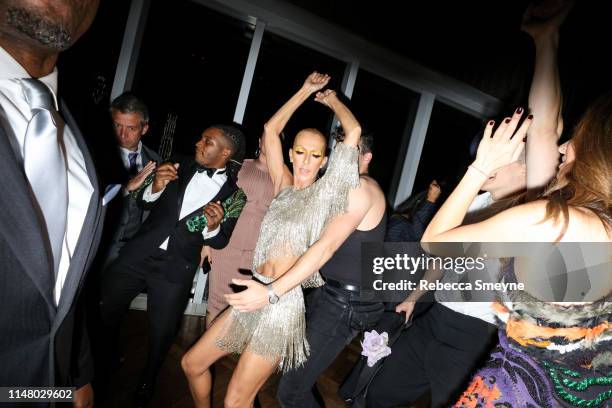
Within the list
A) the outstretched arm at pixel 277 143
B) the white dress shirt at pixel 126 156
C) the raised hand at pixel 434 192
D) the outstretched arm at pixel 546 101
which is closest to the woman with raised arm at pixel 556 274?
the outstretched arm at pixel 546 101

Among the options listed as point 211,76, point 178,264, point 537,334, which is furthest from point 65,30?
point 211,76

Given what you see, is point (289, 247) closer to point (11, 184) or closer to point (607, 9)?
point (11, 184)

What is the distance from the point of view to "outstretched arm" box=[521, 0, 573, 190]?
1.42 metres

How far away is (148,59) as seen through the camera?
11.9 ft

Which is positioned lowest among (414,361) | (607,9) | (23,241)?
(414,361)

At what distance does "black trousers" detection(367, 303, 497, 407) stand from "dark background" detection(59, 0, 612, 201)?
2.65 m

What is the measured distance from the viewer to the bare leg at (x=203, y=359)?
1.92m

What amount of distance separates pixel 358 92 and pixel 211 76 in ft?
6.45

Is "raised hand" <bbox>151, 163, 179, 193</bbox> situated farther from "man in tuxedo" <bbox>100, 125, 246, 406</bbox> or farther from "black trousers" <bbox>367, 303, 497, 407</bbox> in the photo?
"black trousers" <bbox>367, 303, 497, 407</bbox>

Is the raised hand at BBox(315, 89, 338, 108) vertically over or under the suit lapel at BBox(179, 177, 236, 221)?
over

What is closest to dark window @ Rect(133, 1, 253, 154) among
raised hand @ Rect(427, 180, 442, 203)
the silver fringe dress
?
raised hand @ Rect(427, 180, 442, 203)

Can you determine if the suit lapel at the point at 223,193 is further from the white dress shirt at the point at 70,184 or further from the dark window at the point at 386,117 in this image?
the dark window at the point at 386,117

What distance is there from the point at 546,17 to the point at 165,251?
7.59 ft

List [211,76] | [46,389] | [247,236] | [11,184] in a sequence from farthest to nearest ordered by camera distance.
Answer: [211,76]
[247,236]
[46,389]
[11,184]
